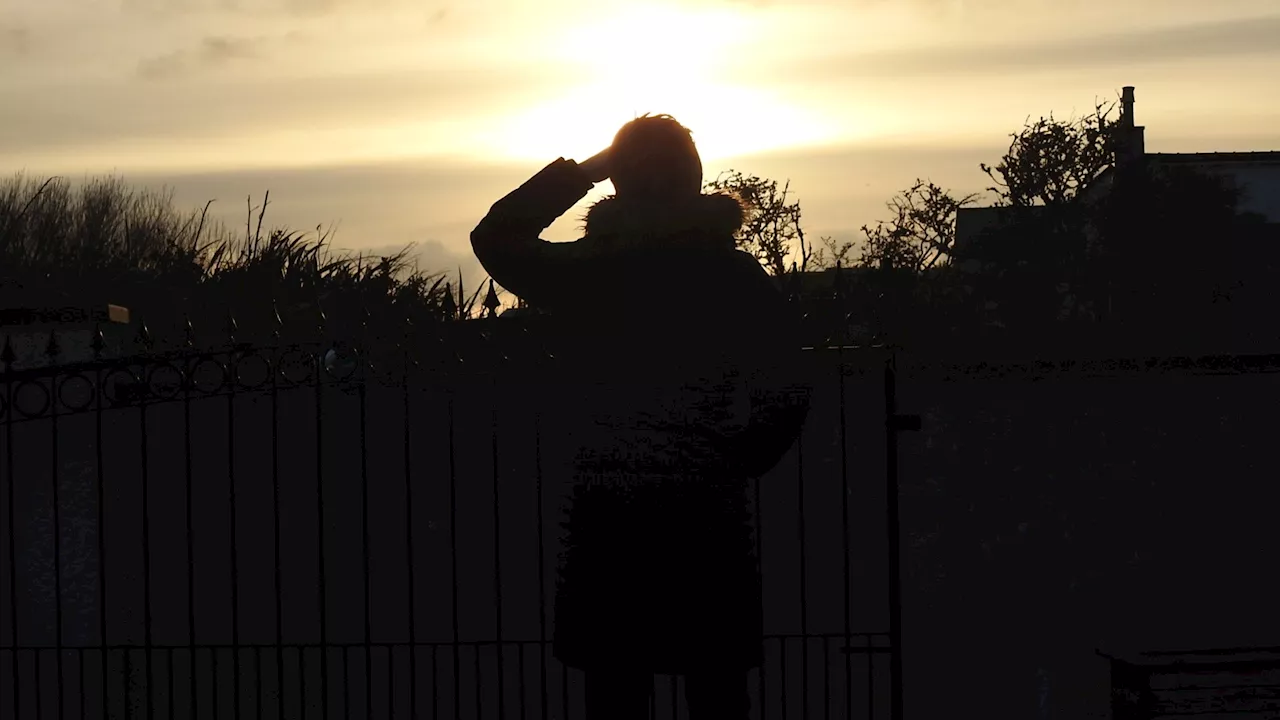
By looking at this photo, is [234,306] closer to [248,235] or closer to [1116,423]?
[248,235]

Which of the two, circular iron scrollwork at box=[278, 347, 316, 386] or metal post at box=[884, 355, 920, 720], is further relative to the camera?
circular iron scrollwork at box=[278, 347, 316, 386]

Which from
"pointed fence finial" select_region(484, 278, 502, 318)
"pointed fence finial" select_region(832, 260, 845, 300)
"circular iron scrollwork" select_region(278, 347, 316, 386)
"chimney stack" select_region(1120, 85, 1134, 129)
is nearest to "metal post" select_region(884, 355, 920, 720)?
"pointed fence finial" select_region(832, 260, 845, 300)

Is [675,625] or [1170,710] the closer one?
[675,625]

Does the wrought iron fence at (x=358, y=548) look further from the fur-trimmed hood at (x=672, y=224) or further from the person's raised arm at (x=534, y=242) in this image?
the fur-trimmed hood at (x=672, y=224)

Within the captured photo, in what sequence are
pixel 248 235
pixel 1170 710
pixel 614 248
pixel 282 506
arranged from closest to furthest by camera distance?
pixel 614 248 < pixel 1170 710 < pixel 282 506 < pixel 248 235

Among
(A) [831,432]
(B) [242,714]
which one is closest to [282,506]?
(B) [242,714]

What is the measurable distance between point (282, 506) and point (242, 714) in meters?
1.35

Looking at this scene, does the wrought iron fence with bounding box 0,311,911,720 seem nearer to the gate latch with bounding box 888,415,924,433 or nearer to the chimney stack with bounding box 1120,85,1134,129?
the gate latch with bounding box 888,415,924,433

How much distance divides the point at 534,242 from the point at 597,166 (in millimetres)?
315

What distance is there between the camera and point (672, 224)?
13.8ft

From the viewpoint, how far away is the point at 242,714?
9.24m

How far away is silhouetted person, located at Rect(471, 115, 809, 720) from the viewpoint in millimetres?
4234

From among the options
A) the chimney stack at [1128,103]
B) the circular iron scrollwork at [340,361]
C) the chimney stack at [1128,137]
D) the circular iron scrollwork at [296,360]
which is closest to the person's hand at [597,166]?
the circular iron scrollwork at [340,361]

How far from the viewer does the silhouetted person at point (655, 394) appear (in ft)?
13.9
